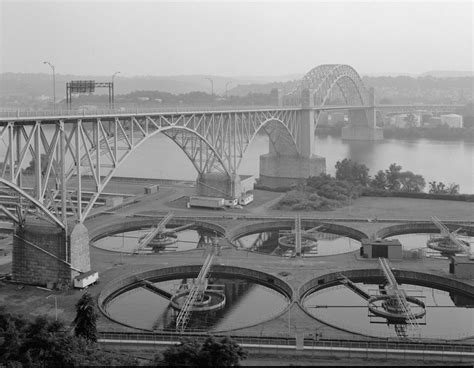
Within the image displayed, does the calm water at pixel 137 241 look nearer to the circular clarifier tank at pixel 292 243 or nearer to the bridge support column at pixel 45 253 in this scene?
the circular clarifier tank at pixel 292 243

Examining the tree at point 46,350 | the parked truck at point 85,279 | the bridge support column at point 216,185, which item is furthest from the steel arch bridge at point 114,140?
the tree at point 46,350

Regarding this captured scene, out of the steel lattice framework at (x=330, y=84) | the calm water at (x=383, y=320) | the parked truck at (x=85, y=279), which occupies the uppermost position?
the steel lattice framework at (x=330, y=84)

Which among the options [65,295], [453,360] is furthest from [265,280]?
[453,360]

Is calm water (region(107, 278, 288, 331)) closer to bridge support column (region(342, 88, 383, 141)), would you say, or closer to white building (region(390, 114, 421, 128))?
bridge support column (region(342, 88, 383, 141))

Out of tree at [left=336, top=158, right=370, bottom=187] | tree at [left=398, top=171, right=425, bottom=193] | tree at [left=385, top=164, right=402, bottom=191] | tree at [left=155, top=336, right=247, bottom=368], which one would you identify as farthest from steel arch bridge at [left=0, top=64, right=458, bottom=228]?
Result: tree at [left=398, top=171, right=425, bottom=193]

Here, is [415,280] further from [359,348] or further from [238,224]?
[238,224]

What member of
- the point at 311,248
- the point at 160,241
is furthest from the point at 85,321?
the point at 311,248
